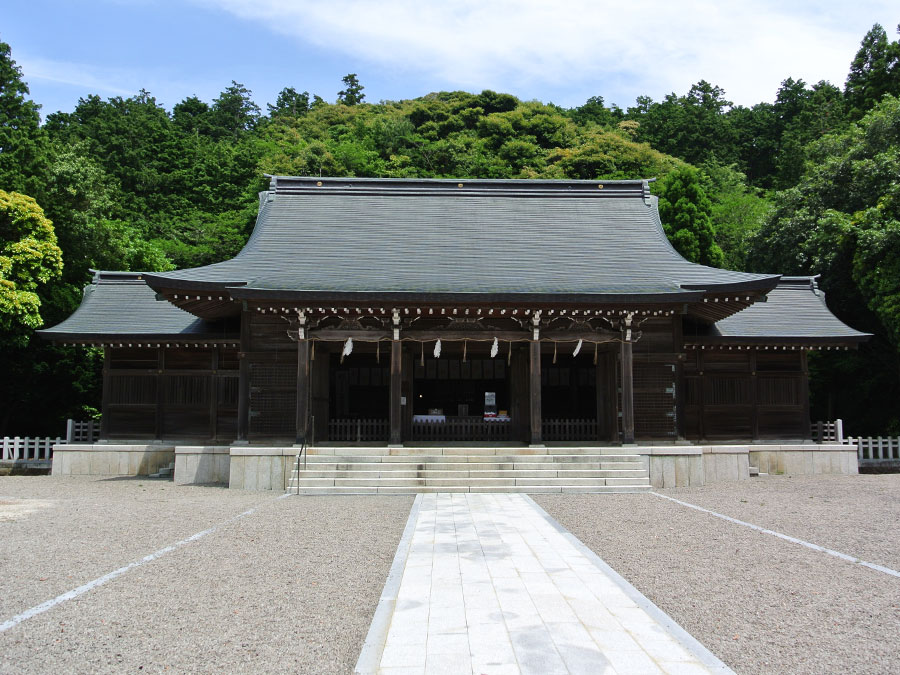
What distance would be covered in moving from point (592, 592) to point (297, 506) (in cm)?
638

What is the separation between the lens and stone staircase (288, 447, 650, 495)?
11945mm

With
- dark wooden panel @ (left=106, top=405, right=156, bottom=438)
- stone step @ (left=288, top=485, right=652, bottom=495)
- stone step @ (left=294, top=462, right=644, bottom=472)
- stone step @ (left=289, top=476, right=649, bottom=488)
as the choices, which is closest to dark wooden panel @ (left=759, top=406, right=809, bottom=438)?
stone step @ (left=294, top=462, right=644, bottom=472)

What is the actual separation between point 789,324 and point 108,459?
1841cm

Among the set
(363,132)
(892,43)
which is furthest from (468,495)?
(363,132)

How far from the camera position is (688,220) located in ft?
96.9

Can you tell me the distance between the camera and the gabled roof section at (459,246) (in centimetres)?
1356

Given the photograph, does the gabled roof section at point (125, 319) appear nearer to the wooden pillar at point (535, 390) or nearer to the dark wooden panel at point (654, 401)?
the wooden pillar at point (535, 390)

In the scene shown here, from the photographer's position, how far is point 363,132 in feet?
161

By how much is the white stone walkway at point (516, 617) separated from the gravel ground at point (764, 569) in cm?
37

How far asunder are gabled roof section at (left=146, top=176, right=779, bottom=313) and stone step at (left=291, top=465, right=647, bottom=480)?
3.63 meters

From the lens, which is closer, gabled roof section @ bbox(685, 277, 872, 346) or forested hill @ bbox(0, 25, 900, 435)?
gabled roof section @ bbox(685, 277, 872, 346)

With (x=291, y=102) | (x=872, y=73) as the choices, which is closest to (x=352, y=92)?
(x=291, y=102)

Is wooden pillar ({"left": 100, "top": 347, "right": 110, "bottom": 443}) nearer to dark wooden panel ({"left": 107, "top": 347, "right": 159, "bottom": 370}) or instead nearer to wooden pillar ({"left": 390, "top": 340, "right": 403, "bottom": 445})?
dark wooden panel ({"left": 107, "top": 347, "right": 159, "bottom": 370})

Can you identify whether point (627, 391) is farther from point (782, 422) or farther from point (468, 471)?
point (782, 422)
